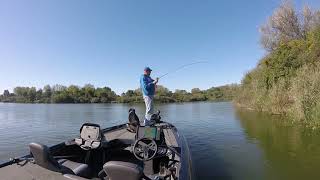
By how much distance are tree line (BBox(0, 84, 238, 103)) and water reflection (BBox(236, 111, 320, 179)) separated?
162 ft

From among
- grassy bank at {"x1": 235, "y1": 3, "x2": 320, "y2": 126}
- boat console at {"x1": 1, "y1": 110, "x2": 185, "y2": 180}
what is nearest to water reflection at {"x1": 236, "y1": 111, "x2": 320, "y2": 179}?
grassy bank at {"x1": 235, "y1": 3, "x2": 320, "y2": 126}

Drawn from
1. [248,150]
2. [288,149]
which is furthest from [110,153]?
[288,149]

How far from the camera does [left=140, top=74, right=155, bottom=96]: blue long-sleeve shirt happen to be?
8062mm

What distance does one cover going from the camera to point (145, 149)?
512cm

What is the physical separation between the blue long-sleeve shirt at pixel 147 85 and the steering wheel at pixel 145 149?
300 cm

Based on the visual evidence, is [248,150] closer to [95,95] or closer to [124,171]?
[124,171]

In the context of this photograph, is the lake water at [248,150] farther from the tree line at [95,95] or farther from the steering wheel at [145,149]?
the tree line at [95,95]

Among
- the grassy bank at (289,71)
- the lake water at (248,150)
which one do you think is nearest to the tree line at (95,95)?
the grassy bank at (289,71)

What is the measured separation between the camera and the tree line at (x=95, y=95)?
6844 centimetres

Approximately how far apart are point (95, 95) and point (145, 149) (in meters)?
71.9

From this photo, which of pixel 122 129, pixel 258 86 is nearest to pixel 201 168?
pixel 122 129

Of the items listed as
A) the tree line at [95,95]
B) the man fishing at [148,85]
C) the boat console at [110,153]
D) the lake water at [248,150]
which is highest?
the tree line at [95,95]

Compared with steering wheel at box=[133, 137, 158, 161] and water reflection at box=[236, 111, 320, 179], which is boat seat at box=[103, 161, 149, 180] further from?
water reflection at box=[236, 111, 320, 179]

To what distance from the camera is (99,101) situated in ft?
235
